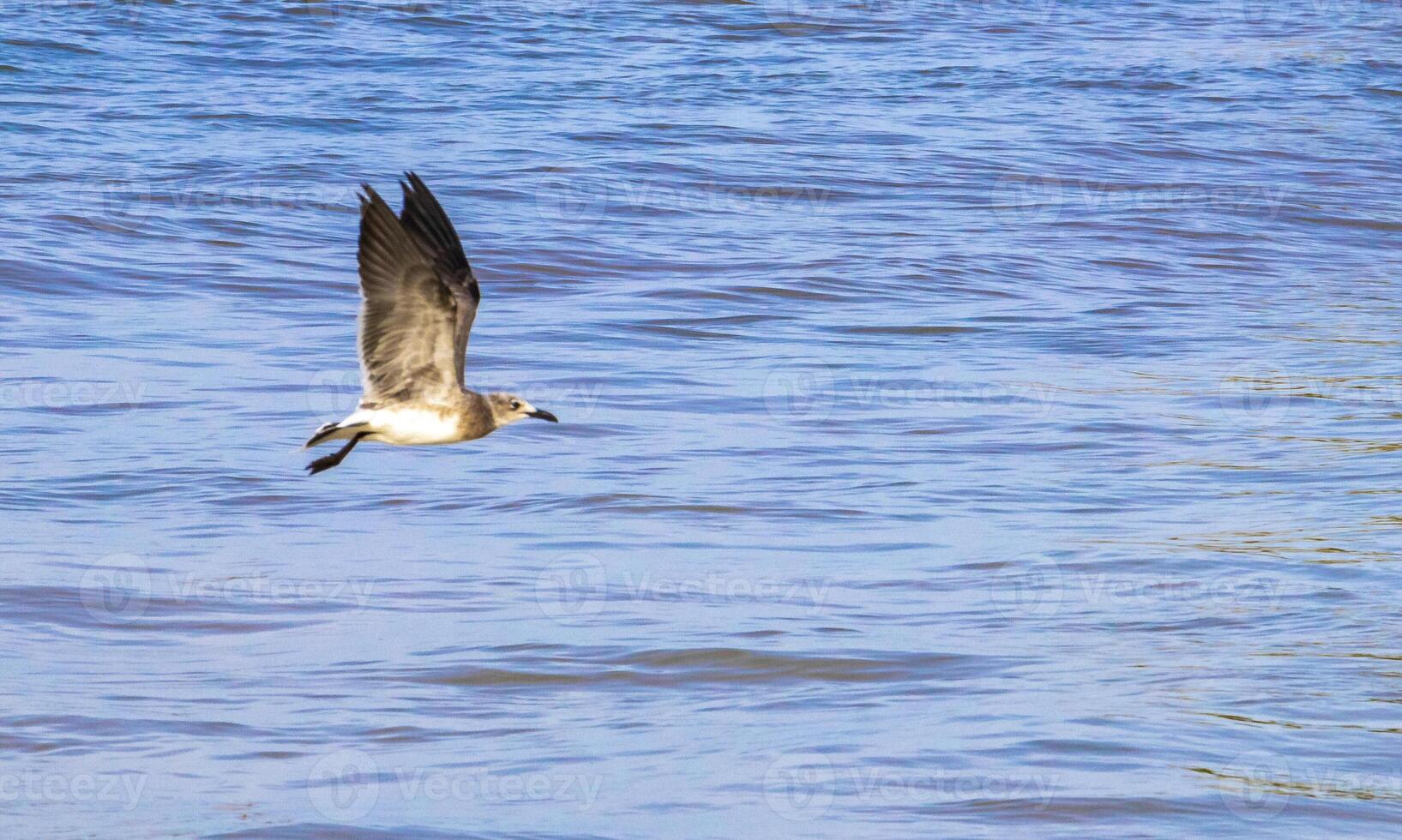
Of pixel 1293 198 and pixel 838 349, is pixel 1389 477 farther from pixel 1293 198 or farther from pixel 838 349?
pixel 1293 198

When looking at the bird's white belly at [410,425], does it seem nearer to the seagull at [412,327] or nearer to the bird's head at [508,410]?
the seagull at [412,327]

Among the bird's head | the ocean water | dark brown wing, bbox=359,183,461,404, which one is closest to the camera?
dark brown wing, bbox=359,183,461,404

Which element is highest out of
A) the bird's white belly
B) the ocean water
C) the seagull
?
the seagull

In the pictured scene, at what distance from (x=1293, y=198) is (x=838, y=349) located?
6513 mm

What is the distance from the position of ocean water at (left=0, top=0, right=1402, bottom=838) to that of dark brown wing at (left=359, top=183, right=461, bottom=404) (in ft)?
3.87

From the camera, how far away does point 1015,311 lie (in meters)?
12.7

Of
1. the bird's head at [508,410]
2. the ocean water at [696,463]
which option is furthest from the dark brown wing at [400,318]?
the ocean water at [696,463]

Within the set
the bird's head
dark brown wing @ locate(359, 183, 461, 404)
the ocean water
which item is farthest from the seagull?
the ocean water

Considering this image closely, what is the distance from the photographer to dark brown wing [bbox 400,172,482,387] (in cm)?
572

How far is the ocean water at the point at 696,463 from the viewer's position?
20.5 feet

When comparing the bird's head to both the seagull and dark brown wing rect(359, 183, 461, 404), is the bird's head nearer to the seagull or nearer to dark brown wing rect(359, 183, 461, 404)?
the seagull

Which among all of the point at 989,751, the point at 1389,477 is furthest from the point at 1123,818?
the point at 1389,477

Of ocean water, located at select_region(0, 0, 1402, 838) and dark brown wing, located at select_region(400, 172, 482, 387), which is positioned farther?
ocean water, located at select_region(0, 0, 1402, 838)

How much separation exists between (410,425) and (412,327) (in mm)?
273
